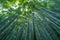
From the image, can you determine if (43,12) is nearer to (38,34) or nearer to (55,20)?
(55,20)

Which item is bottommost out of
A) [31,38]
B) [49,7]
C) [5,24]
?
[31,38]

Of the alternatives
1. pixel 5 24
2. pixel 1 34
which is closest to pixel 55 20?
pixel 5 24

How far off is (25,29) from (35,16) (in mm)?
1483

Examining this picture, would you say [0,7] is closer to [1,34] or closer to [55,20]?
[1,34]

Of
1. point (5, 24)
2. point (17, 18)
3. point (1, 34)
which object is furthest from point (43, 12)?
point (1, 34)

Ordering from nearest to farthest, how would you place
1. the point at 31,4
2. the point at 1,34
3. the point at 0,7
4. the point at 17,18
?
the point at 31,4, the point at 0,7, the point at 17,18, the point at 1,34

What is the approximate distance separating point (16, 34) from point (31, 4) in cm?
312

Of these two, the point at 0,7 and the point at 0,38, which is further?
the point at 0,38

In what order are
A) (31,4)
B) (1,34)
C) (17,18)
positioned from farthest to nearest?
(1,34) → (17,18) → (31,4)

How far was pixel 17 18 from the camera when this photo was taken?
1000 cm

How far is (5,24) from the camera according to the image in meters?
9.90

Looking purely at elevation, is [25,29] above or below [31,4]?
below

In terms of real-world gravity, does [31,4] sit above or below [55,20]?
above

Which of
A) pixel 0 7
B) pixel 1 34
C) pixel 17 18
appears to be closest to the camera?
pixel 0 7
